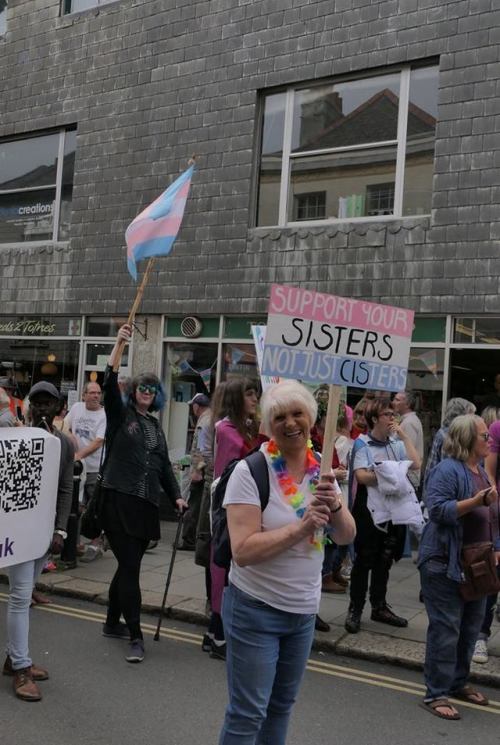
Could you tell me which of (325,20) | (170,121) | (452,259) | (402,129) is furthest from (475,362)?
(170,121)

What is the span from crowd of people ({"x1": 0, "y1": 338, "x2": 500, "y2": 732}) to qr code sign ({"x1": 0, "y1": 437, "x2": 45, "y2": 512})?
0.69 feet

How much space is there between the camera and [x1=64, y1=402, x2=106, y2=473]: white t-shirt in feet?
28.7

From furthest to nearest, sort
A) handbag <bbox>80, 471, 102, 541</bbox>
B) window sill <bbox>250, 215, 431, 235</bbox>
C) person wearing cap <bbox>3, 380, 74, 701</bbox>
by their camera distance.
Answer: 1. window sill <bbox>250, 215, 431, 235</bbox>
2. handbag <bbox>80, 471, 102, 541</bbox>
3. person wearing cap <bbox>3, 380, 74, 701</bbox>

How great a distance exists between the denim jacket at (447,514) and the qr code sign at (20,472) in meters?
2.53

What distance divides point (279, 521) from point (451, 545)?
2066 millimetres

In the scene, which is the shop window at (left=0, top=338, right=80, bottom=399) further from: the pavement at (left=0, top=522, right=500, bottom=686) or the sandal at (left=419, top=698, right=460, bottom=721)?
the sandal at (left=419, top=698, right=460, bottom=721)

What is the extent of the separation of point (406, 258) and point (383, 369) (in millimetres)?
5696

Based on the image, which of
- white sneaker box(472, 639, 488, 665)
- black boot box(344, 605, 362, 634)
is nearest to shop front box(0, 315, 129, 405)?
black boot box(344, 605, 362, 634)

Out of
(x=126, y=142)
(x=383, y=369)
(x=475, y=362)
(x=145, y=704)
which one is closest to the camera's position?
(x=383, y=369)

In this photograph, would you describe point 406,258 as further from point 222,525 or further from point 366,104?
point 222,525

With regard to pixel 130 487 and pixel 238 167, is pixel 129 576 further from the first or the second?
pixel 238 167

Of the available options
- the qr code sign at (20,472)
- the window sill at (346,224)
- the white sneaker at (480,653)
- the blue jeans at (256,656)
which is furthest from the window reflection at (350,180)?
the blue jeans at (256,656)

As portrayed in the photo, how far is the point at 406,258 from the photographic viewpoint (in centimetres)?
946

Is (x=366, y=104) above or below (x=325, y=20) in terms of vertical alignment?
below
